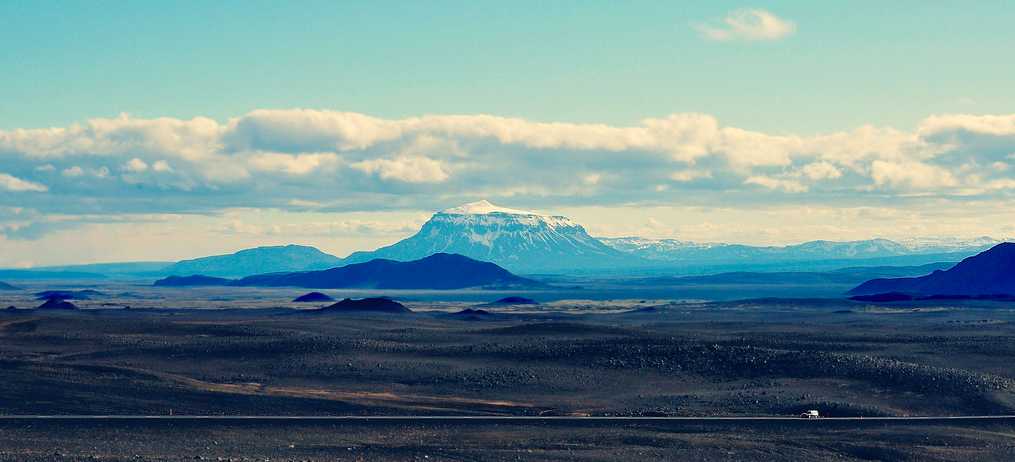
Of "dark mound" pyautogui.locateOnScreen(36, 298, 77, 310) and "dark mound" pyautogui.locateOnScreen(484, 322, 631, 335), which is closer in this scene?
"dark mound" pyautogui.locateOnScreen(484, 322, 631, 335)

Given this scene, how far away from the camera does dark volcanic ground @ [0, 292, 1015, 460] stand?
143ft

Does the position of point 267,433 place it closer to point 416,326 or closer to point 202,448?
point 202,448

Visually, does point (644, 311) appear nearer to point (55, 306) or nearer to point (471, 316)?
point (471, 316)

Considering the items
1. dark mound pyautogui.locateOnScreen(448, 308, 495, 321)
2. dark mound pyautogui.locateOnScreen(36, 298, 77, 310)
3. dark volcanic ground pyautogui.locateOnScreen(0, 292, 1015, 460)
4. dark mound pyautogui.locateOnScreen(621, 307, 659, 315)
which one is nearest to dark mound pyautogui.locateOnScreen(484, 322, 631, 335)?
dark volcanic ground pyautogui.locateOnScreen(0, 292, 1015, 460)

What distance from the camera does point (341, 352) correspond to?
268 ft

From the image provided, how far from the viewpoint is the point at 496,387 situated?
216 feet

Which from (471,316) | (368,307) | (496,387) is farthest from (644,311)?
(496,387)

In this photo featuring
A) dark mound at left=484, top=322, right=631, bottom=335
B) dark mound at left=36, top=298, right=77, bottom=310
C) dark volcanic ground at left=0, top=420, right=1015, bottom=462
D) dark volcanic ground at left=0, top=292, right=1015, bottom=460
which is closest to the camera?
dark volcanic ground at left=0, top=420, right=1015, bottom=462

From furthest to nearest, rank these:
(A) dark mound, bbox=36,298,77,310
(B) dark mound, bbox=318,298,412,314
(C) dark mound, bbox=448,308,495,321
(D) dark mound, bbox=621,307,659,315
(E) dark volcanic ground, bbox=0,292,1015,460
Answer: (D) dark mound, bbox=621,307,659,315 → (A) dark mound, bbox=36,298,77,310 → (B) dark mound, bbox=318,298,412,314 → (C) dark mound, bbox=448,308,495,321 → (E) dark volcanic ground, bbox=0,292,1015,460

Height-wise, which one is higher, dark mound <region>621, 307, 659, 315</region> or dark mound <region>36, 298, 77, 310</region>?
dark mound <region>36, 298, 77, 310</region>

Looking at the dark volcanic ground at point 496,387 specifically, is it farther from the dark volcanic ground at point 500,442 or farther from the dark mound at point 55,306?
the dark mound at point 55,306

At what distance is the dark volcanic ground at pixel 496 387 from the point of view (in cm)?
4359

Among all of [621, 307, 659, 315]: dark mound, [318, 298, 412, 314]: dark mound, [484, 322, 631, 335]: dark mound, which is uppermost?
[318, 298, 412, 314]: dark mound

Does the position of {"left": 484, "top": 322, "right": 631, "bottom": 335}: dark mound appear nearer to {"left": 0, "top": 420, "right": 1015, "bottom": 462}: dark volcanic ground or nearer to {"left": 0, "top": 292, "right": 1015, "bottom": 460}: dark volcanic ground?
{"left": 0, "top": 292, "right": 1015, "bottom": 460}: dark volcanic ground
